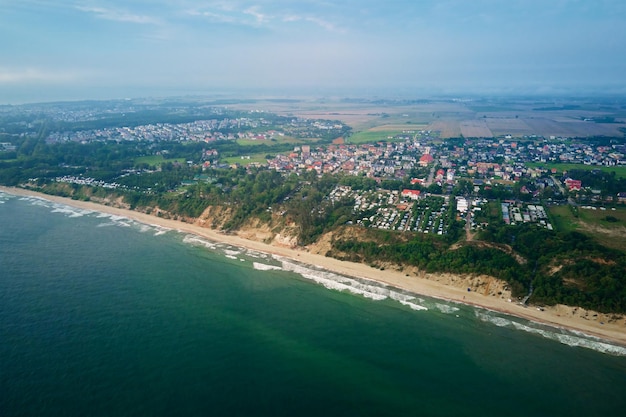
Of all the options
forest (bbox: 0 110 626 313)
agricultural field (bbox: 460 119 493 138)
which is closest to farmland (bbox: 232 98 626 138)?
agricultural field (bbox: 460 119 493 138)

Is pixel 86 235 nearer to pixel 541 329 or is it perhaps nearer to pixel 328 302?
pixel 328 302

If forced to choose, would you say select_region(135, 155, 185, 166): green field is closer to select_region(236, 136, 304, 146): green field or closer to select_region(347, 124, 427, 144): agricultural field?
select_region(236, 136, 304, 146): green field

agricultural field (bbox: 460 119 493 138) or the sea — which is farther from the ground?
agricultural field (bbox: 460 119 493 138)

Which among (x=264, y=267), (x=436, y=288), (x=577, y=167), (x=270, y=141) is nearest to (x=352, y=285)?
(x=436, y=288)

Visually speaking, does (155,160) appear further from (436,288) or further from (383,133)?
Result: (436,288)

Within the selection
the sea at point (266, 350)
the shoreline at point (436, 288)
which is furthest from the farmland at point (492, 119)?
the sea at point (266, 350)

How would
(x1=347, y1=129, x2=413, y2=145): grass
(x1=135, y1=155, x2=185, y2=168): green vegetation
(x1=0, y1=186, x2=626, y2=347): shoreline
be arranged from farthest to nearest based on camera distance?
(x1=347, y1=129, x2=413, y2=145): grass
(x1=135, y1=155, x2=185, y2=168): green vegetation
(x1=0, y1=186, x2=626, y2=347): shoreline

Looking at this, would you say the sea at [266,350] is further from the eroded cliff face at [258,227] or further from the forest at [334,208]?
the eroded cliff face at [258,227]
